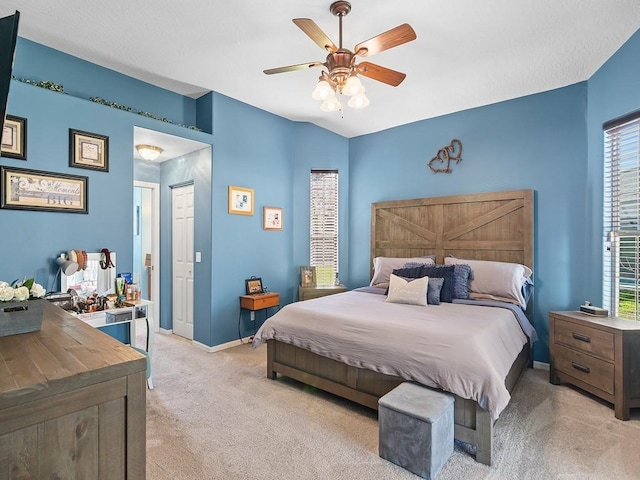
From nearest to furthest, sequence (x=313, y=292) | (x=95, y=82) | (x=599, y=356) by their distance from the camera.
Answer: (x=599, y=356) → (x=95, y=82) → (x=313, y=292)

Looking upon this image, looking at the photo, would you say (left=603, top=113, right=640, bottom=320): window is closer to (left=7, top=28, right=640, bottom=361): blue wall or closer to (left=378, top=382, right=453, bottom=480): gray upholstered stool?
(left=7, top=28, right=640, bottom=361): blue wall

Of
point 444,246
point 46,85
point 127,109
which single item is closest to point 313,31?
point 127,109

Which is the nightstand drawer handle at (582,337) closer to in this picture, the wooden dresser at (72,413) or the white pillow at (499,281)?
the white pillow at (499,281)

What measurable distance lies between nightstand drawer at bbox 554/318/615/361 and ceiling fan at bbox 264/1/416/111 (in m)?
2.61

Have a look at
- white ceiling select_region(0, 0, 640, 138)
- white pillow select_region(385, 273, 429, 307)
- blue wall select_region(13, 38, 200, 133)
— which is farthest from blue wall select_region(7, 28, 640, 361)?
white pillow select_region(385, 273, 429, 307)

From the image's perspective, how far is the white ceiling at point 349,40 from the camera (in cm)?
252

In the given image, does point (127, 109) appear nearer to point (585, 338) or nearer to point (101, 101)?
point (101, 101)

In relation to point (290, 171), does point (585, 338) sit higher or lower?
lower

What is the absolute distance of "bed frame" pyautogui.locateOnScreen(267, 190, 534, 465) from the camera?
7.11ft

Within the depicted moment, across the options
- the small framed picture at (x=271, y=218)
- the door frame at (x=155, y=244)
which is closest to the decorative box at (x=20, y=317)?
the small framed picture at (x=271, y=218)

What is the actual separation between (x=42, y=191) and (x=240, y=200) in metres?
2.03

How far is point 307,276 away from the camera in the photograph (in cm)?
495

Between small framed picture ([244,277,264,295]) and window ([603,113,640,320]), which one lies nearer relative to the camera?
window ([603,113,640,320])

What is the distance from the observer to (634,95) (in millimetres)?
2812
